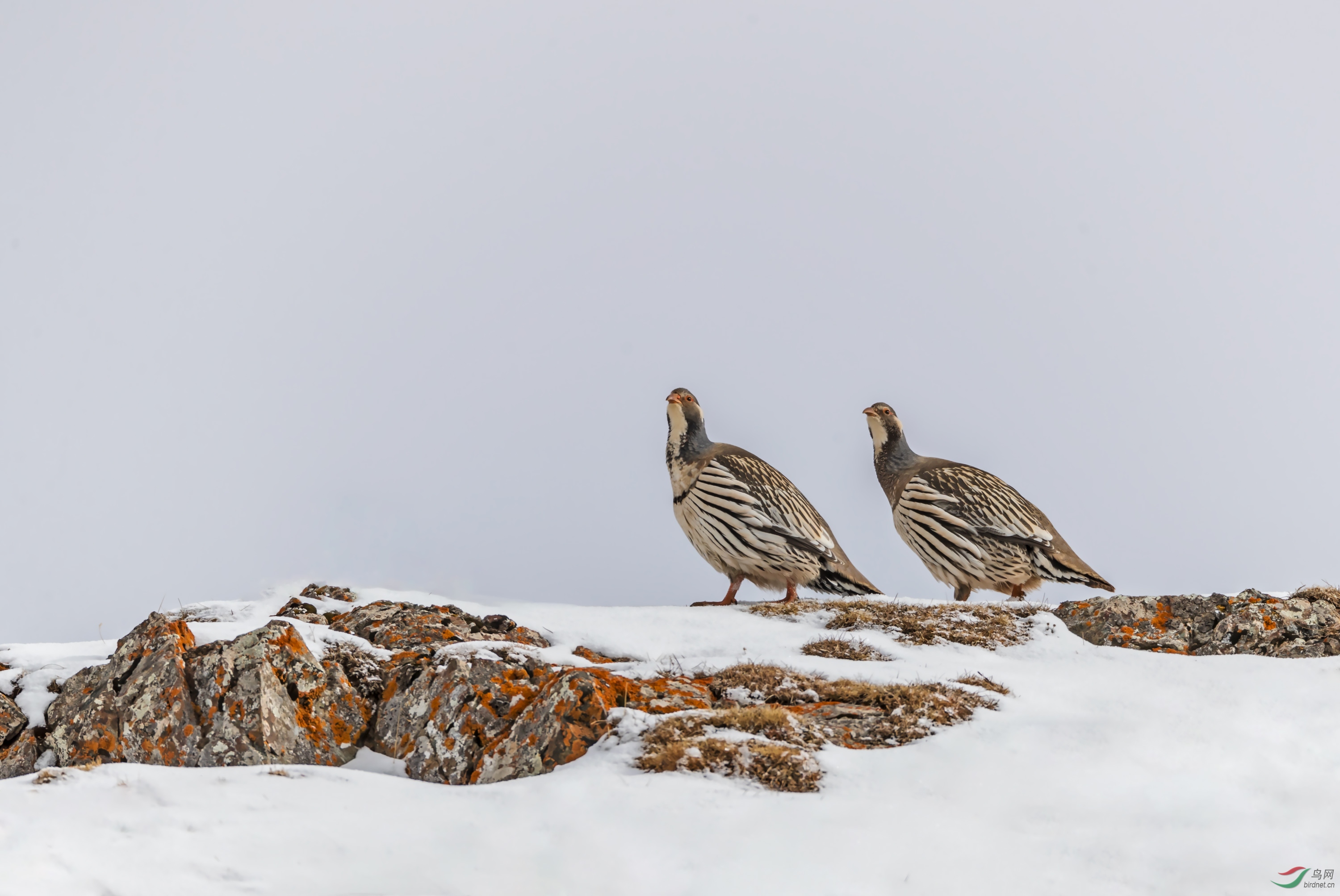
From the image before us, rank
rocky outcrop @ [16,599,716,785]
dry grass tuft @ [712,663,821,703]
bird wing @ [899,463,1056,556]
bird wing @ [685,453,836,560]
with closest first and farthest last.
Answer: rocky outcrop @ [16,599,716,785] → dry grass tuft @ [712,663,821,703] → bird wing @ [899,463,1056,556] → bird wing @ [685,453,836,560]

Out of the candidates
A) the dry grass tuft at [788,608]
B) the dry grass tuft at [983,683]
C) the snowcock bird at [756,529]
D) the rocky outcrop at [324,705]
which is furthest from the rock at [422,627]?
the dry grass tuft at [983,683]

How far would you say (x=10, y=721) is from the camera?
310 inches

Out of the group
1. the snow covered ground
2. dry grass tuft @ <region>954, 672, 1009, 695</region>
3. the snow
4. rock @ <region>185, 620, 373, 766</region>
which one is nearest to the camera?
the snow covered ground

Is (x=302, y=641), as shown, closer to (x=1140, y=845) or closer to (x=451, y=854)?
(x=451, y=854)

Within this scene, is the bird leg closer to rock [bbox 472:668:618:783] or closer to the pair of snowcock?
the pair of snowcock

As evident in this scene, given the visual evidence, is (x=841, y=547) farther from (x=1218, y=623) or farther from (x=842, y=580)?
(x=1218, y=623)

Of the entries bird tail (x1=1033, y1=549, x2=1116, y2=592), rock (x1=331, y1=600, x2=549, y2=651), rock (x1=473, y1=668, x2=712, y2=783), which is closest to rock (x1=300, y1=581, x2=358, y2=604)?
rock (x1=331, y1=600, x2=549, y2=651)

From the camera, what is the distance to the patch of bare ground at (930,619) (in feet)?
32.4

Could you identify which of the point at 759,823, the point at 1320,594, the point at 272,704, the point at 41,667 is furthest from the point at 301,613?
A: the point at 1320,594

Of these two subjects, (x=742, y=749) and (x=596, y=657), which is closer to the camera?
(x=742, y=749)

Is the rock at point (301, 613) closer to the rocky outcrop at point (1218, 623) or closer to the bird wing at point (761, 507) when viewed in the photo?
the bird wing at point (761, 507)

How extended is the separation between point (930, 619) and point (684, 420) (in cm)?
534

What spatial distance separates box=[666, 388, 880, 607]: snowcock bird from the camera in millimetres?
13062

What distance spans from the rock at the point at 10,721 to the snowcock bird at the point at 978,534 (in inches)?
427
